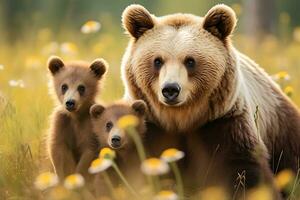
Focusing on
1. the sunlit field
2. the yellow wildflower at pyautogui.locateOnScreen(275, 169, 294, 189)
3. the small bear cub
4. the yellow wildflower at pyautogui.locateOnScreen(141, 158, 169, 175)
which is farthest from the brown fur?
the yellow wildflower at pyautogui.locateOnScreen(141, 158, 169, 175)

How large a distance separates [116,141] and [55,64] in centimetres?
121

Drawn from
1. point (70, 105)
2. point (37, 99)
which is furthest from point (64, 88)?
point (37, 99)

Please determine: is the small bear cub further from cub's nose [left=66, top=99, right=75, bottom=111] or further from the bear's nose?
the bear's nose

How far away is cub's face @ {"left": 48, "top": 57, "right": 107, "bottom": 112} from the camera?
6.45 metres

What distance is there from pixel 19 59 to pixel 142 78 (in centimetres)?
570

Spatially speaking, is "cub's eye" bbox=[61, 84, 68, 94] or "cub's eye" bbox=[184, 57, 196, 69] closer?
"cub's eye" bbox=[184, 57, 196, 69]

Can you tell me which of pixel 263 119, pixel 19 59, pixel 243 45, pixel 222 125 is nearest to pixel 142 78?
pixel 222 125

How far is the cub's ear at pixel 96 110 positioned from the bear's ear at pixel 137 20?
1.97 feet

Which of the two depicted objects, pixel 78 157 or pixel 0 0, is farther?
pixel 0 0

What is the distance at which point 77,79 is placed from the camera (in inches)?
256

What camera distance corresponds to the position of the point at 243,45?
45.0 feet

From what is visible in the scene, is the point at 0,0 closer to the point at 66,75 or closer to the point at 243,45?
the point at 243,45

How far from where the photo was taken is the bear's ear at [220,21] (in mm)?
6227

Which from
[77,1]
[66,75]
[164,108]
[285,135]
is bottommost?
[285,135]
